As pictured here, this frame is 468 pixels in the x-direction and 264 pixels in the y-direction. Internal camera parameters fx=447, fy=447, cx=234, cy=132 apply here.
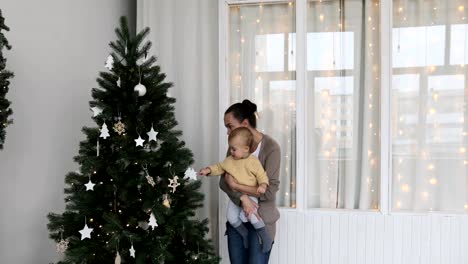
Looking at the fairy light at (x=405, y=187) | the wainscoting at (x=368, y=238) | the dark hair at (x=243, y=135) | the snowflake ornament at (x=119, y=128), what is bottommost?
the wainscoting at (x=368, y=238)

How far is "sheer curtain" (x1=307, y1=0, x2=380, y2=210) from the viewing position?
10.3 feet

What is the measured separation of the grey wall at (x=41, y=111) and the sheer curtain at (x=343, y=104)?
5.22 feet

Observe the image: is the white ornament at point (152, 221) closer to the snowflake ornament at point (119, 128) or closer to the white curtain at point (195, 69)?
the snowflake ornament at point (119, 128)

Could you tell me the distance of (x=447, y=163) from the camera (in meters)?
3.04

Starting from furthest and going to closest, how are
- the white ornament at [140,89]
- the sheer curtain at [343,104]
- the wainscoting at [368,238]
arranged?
the sheer curtain at [343,104]
the wainscoting at [368,238]
the white ornament at [140,89]

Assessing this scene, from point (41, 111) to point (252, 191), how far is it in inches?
51.9

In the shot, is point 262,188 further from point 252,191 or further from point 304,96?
point 304,96

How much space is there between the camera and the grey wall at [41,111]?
2.41m

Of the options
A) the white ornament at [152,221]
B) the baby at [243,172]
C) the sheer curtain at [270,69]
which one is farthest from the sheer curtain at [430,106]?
the white ornament at [152,221]

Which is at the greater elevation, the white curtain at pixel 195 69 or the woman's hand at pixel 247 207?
the white curtain at pixel 195 69

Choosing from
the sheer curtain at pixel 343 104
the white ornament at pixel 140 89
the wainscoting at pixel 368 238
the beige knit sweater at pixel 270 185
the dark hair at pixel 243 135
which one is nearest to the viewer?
the white ornament at pixel 140 89

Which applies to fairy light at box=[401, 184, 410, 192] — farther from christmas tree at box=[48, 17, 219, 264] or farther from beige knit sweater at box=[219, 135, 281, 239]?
christmas tree at box=[48, 17, 219, 264]

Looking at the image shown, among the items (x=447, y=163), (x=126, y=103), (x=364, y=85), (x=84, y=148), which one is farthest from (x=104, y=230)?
(x=447, y=163)

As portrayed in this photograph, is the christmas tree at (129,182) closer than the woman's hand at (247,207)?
Yes
